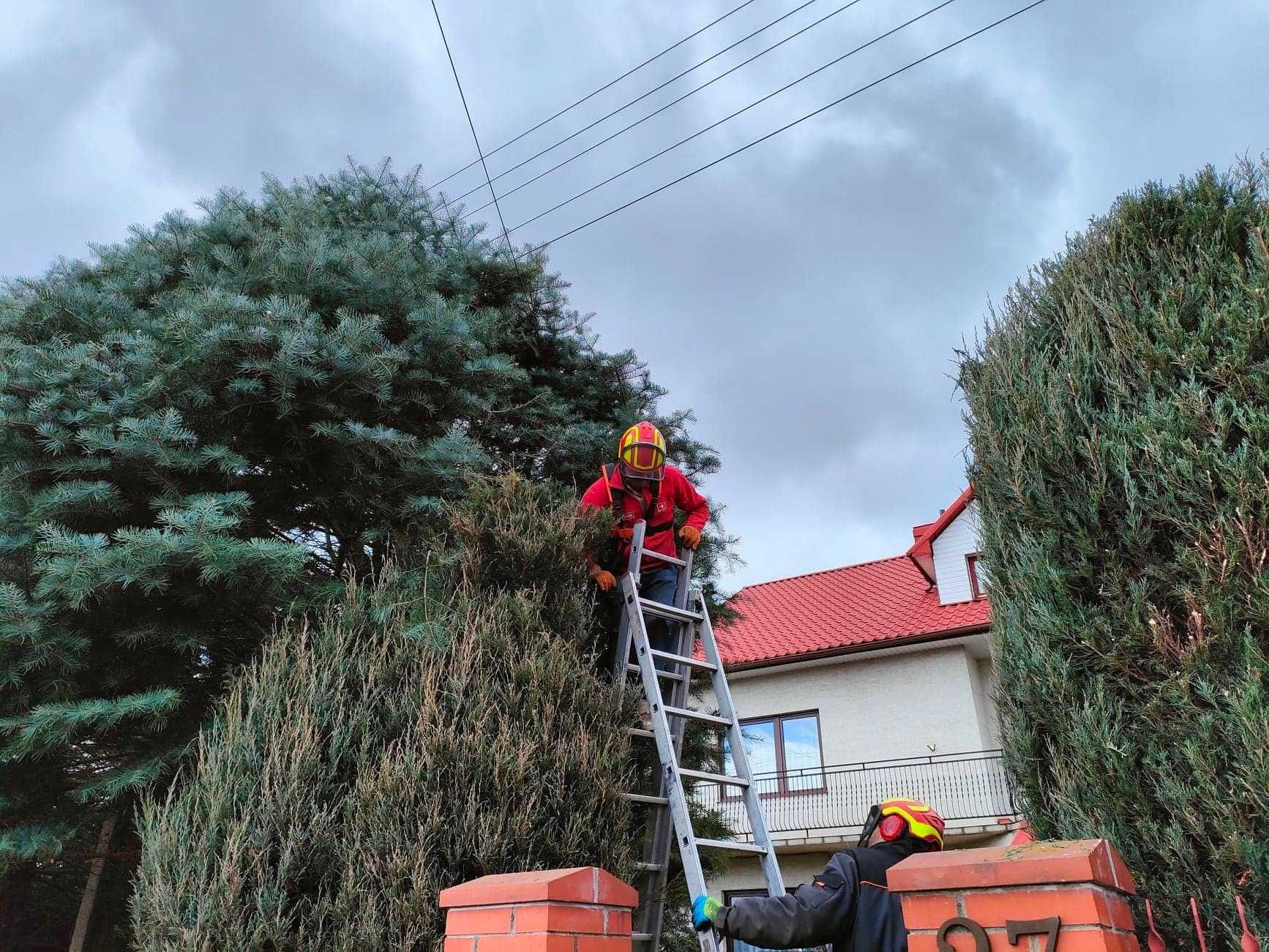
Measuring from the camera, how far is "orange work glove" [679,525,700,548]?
5.95 m

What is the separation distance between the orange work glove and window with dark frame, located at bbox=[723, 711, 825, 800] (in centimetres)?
1247

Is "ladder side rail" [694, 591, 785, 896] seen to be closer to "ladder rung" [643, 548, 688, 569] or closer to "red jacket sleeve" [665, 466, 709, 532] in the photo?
"ladder rung" [643, 548, 688, 569]

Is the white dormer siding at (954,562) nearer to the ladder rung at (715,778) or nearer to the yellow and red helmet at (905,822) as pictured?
the ladder rung at (715,778)

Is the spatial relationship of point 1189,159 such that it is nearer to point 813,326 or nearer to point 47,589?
point 47,589

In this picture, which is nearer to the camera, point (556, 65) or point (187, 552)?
point (187, 552)

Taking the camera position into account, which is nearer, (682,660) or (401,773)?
(401,773)

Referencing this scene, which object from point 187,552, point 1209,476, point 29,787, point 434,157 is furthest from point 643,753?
point 434,157

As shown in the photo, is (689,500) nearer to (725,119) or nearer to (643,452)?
(643,452)

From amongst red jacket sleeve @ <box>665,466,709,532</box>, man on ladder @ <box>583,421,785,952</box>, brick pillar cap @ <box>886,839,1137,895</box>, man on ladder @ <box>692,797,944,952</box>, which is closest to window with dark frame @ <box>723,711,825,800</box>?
man on ladder @ <box>583,421,785,952</box>

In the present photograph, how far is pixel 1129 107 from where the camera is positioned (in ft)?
24.7

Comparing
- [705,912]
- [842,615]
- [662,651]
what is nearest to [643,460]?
[662,651]

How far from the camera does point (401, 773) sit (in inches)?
145

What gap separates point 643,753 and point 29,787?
12.9ft

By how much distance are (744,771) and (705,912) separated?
2.01 metres
